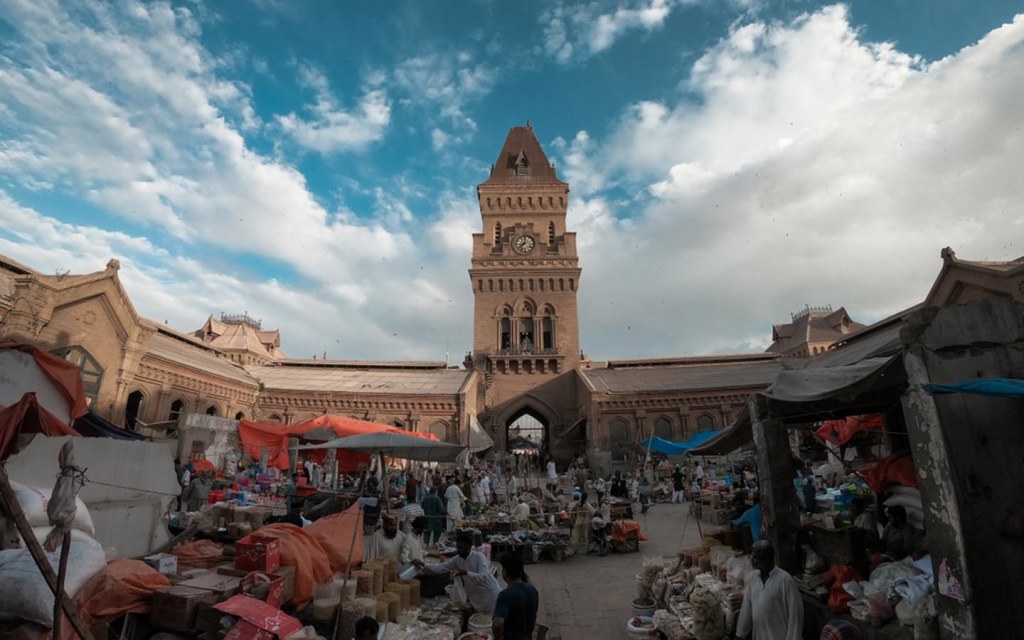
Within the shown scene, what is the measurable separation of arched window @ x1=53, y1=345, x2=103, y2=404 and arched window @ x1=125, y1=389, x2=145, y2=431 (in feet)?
7.38

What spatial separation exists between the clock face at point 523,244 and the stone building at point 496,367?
0.29 ft

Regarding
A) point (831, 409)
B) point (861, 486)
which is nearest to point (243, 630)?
point (831, 409)

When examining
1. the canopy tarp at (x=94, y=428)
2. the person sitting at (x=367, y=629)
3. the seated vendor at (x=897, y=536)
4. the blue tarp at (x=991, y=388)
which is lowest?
the person sitting at (x=367, y=629)

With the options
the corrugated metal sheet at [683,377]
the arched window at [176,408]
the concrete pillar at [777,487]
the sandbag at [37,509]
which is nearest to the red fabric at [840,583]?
the concrete pillar at [777,487]

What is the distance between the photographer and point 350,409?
30.5 metres

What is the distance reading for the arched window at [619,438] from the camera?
28.7 m

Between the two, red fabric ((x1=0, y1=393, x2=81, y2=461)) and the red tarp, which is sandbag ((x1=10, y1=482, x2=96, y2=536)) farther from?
the red tarp

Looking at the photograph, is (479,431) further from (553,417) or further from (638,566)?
(638,566)

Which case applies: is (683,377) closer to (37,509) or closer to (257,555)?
(257,555)

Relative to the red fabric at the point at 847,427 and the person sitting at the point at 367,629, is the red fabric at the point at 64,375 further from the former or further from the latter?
the red fabric at the point at 847,427

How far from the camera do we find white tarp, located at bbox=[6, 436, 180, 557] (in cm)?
648

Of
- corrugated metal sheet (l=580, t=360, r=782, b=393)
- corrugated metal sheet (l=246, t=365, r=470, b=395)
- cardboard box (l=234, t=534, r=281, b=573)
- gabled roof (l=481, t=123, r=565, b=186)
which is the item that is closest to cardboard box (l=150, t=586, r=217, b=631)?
cardboard box (l=234, t=534, r=281, b=573)

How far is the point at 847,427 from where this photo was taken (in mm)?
10094

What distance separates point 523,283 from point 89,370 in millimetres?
24606
